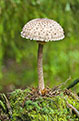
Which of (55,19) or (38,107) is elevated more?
(55,19)

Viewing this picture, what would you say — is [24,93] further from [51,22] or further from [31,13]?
[31,13]

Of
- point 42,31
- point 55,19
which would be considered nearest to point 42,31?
point 42,31

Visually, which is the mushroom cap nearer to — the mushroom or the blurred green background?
the mushroom

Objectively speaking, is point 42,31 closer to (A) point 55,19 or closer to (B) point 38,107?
(B) point 38,107

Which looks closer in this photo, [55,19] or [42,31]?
[42,31]

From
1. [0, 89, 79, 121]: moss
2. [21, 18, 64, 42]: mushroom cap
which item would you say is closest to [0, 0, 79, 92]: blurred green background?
[0, 89, 79, 121]: moss

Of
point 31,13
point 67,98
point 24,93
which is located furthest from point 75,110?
point 31,13

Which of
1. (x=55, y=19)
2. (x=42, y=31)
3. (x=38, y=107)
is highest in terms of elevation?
(x=55, y=19)

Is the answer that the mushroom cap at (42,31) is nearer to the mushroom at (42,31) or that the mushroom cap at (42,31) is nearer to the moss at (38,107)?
the mushroom at (42,31)
